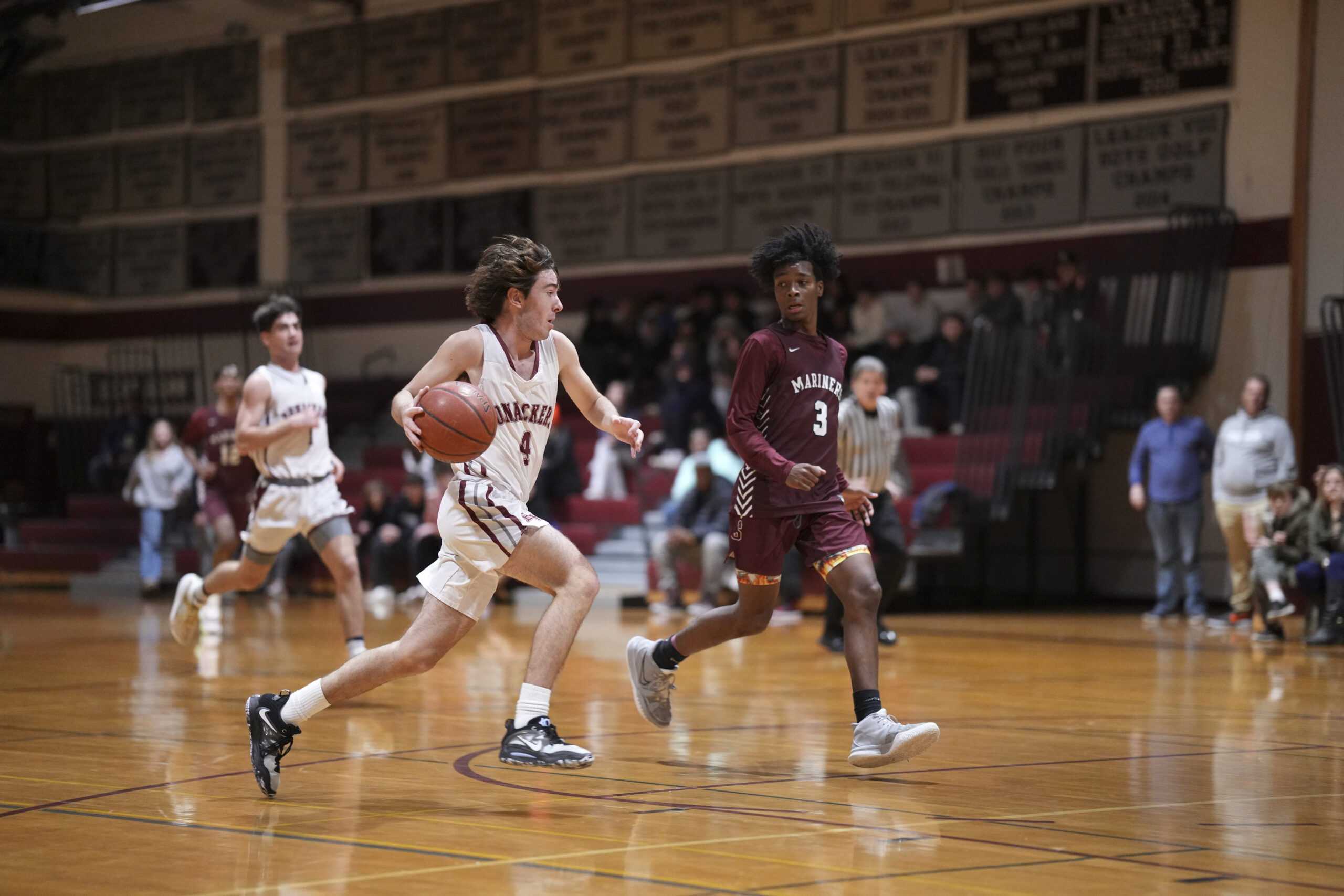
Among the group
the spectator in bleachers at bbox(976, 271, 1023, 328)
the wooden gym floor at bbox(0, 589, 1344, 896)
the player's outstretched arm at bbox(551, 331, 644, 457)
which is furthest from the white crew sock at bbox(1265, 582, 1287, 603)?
the player's outstretched arm at bbox(551, 331, 644, 457)

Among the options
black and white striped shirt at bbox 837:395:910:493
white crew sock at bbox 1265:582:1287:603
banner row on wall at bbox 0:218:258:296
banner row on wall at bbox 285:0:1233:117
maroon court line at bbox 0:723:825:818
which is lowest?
white crew sock at bbox 1265:582:1287:603

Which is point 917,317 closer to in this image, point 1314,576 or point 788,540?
point 1314,576

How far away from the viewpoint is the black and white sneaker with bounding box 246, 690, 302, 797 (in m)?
4.79

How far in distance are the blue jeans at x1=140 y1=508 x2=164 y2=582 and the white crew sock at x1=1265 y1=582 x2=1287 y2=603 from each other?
36.4 ft

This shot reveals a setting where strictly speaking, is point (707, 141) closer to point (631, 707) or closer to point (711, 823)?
point (631, 707)

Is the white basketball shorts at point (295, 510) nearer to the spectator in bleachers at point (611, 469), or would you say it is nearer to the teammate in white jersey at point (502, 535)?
the teammate in white jersey at point (502, 535)

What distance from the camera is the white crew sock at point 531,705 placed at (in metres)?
4.95

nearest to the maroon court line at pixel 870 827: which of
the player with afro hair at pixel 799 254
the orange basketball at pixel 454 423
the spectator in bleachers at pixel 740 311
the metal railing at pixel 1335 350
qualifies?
the orange basketball at pixel 454 423

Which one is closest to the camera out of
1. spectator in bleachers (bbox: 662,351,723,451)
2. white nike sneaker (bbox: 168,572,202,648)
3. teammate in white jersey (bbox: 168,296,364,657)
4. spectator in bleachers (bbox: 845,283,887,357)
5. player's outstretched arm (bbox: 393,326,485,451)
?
player's outstretched arm (bbox: 393,326,485,451)

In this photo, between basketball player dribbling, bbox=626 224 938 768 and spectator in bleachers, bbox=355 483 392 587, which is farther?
spectator in bleachers, bbox=355 483 392 587

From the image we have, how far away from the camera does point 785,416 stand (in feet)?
18.9

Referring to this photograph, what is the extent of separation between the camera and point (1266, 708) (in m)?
7.34

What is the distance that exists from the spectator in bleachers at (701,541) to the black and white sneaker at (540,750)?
8.16 m

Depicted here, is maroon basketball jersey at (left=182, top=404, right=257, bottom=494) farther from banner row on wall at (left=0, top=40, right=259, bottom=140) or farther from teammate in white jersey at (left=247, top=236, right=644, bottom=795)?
banner row on wall at (left=0, top=40, right=259, bottom=140)
